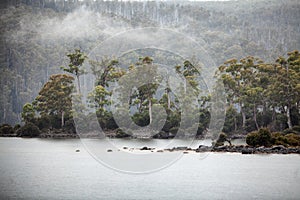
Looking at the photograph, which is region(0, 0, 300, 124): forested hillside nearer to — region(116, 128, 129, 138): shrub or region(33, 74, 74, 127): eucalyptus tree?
region(33, 74, 74, 127): eucalyptus tree

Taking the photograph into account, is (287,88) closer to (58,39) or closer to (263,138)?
(263,138)

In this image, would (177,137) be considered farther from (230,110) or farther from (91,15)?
(91,15)

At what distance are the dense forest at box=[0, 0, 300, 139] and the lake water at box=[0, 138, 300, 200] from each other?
85.9ft

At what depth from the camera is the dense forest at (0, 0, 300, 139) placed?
6019 cm

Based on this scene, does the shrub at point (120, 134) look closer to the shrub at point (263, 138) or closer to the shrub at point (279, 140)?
the shrub at point (263, 138)

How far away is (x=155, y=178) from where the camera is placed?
25.1 meters

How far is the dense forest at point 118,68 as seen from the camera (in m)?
60.2

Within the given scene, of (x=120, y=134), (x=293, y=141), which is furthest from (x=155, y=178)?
(x=120, y=134)

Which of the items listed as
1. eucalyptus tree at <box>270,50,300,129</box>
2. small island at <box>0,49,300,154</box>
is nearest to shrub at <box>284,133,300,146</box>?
small island at <box>0,49,300,154</box>

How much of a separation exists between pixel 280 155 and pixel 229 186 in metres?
13.1

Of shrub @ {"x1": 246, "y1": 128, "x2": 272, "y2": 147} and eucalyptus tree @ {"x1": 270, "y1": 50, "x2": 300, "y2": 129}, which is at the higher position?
eucalyptus tree @ {"x1": 270, "y1": 50, "x2": 300, "y2": 129}

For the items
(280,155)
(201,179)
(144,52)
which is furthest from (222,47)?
(201,179)

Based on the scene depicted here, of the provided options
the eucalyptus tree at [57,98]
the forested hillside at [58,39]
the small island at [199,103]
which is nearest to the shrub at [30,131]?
the small island at [199,103]

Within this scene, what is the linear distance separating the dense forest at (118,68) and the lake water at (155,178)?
26.2 m
